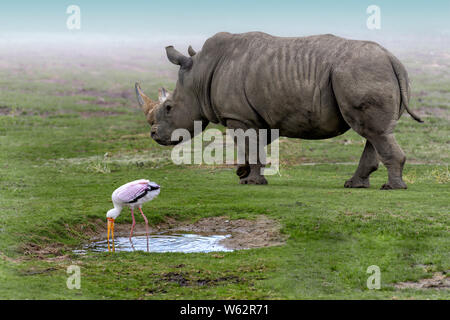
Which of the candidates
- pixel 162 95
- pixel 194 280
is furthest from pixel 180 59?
pixel 194 280

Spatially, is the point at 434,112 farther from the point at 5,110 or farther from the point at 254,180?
the point at 254,180

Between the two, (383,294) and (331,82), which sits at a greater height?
(331,82)

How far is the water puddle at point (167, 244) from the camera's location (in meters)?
10.1

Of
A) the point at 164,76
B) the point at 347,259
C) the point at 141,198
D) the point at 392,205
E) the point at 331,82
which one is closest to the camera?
the point at 347,259

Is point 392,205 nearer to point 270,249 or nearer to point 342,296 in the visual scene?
point 270,249

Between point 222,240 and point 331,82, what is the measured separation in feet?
11.3

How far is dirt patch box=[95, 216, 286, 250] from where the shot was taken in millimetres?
10195

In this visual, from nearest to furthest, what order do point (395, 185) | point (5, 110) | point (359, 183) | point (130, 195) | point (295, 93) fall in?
1. point (130, 195)
2. point (395, 185)
3. point (295, 93)
4. point (359, 183)
5. point (5, 110)

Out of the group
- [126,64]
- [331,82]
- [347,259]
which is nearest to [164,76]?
[126,64]

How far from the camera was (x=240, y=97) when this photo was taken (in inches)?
527

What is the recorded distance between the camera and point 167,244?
10.4 metres

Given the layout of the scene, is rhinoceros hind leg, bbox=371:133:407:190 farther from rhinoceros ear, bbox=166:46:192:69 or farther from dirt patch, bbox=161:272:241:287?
dirt patch, bbox=161:272:241:287

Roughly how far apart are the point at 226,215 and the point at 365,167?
291 cm

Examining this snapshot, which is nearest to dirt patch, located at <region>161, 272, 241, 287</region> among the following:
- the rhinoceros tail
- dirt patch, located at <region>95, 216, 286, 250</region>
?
dirt patch, located at <region>95, 216, 286, 250</region>
